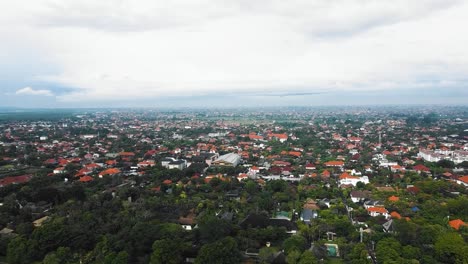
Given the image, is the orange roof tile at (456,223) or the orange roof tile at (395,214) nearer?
the orange roof tile at (456,223)

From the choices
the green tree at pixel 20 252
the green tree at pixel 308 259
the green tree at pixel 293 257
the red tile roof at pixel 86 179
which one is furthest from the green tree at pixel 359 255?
the red tile roof at pixel 86 179

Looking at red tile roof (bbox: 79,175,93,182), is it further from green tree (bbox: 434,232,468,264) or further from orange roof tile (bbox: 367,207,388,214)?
green tree (bbox: 434,232,468,264)

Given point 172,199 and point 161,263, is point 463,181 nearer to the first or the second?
point 172,199

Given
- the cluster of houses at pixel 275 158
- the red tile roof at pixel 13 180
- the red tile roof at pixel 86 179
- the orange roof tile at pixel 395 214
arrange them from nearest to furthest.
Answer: the orange roof tile at pixel 395 214 < the red tile roof at pixel 13 180 < the red tile roof at pixel 86 179 < the cluster of houses at pixel 275 158

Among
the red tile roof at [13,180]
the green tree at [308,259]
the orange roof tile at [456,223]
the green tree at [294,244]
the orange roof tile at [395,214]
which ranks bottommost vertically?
the orange roof tile at [395,214]

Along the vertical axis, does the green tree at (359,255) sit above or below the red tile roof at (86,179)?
below

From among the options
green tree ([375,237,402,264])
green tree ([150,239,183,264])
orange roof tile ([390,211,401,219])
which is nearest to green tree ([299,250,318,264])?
green tree ([375,237,402,264])

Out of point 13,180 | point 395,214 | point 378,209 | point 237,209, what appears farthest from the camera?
point 13,180

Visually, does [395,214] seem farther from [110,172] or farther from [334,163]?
[110,172]

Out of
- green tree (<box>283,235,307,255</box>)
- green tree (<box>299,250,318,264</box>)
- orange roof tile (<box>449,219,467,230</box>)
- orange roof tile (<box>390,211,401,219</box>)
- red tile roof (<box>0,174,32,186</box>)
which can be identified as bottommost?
orange roof tile (<box>390,211,401,219</box>)

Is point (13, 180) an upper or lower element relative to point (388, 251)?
upper

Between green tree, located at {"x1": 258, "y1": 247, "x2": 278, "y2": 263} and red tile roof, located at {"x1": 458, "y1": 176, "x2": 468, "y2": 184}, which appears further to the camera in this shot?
red tile roof, located at {"x1": 458, "y1": 176, "x2": 468, "y2": 184}

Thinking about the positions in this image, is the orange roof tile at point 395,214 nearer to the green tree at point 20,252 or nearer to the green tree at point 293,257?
the green tree at point 293,257

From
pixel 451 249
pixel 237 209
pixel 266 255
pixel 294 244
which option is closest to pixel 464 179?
pixel 451 249
